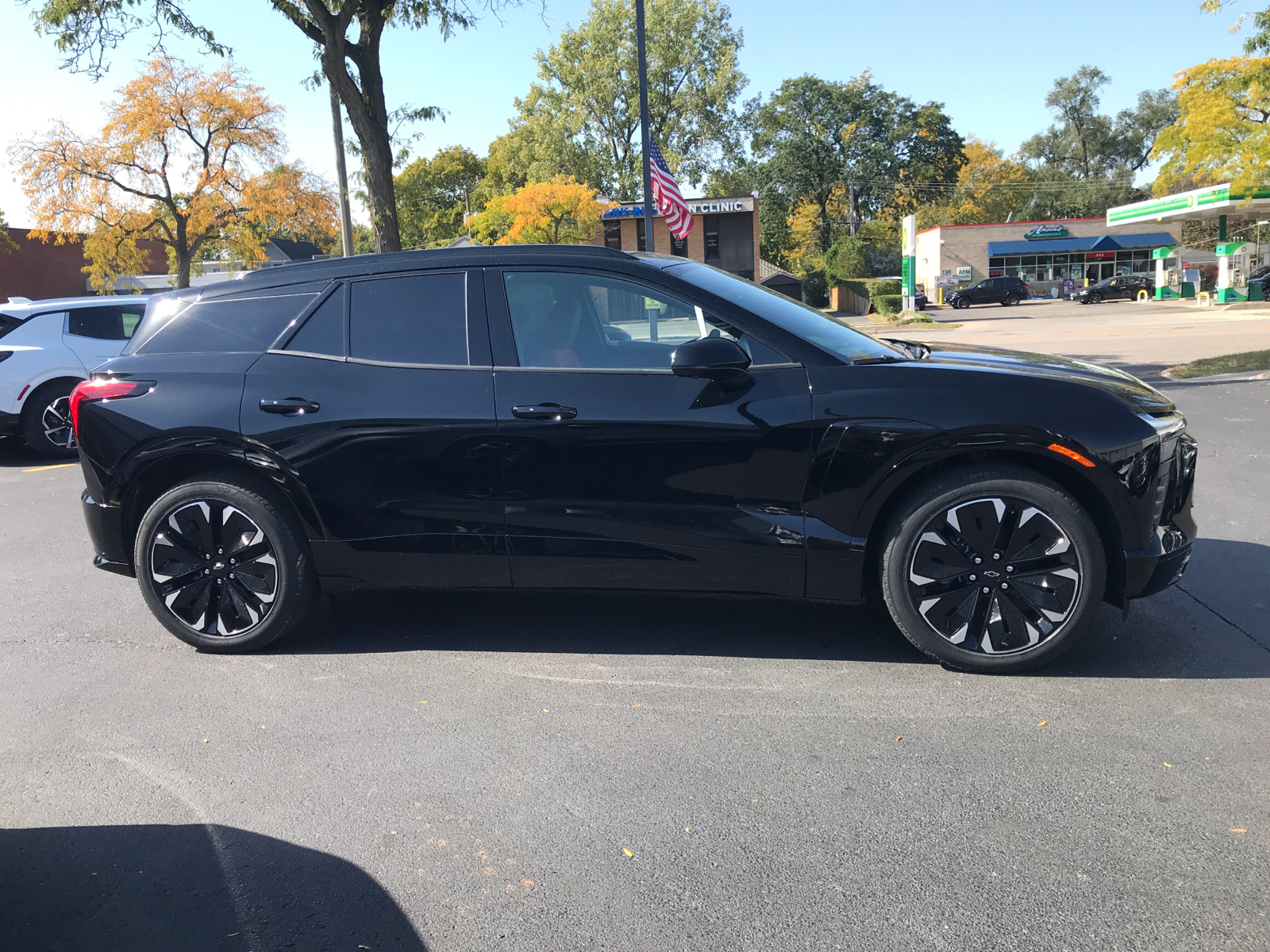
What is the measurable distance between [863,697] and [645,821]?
1.18 metres

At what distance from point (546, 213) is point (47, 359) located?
A: 33.2 metres

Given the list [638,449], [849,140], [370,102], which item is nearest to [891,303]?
[849,140]

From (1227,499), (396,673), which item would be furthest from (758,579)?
(1227,499)

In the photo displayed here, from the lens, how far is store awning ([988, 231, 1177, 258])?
58875 millimetres

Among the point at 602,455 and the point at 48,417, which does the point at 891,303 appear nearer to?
the point at 48,417

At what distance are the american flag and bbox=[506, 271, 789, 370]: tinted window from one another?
12.2m

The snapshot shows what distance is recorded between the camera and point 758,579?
389cm

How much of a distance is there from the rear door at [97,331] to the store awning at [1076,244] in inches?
2233

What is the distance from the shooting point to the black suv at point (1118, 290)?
1934 inches

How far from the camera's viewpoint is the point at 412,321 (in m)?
4.20

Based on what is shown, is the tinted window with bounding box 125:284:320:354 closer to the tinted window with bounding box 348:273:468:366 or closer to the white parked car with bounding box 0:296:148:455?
the tinted window with bounding box 348:273:468:366

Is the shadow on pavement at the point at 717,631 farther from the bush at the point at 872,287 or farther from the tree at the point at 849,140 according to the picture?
the tree at the point at 849,140

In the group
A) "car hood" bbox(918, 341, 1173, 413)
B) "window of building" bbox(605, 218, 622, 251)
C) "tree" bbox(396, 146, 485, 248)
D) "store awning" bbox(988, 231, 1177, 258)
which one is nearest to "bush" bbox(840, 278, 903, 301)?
"store awning" bbox(988, 231, 1177, 258)

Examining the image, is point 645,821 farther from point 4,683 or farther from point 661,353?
point 4,683
